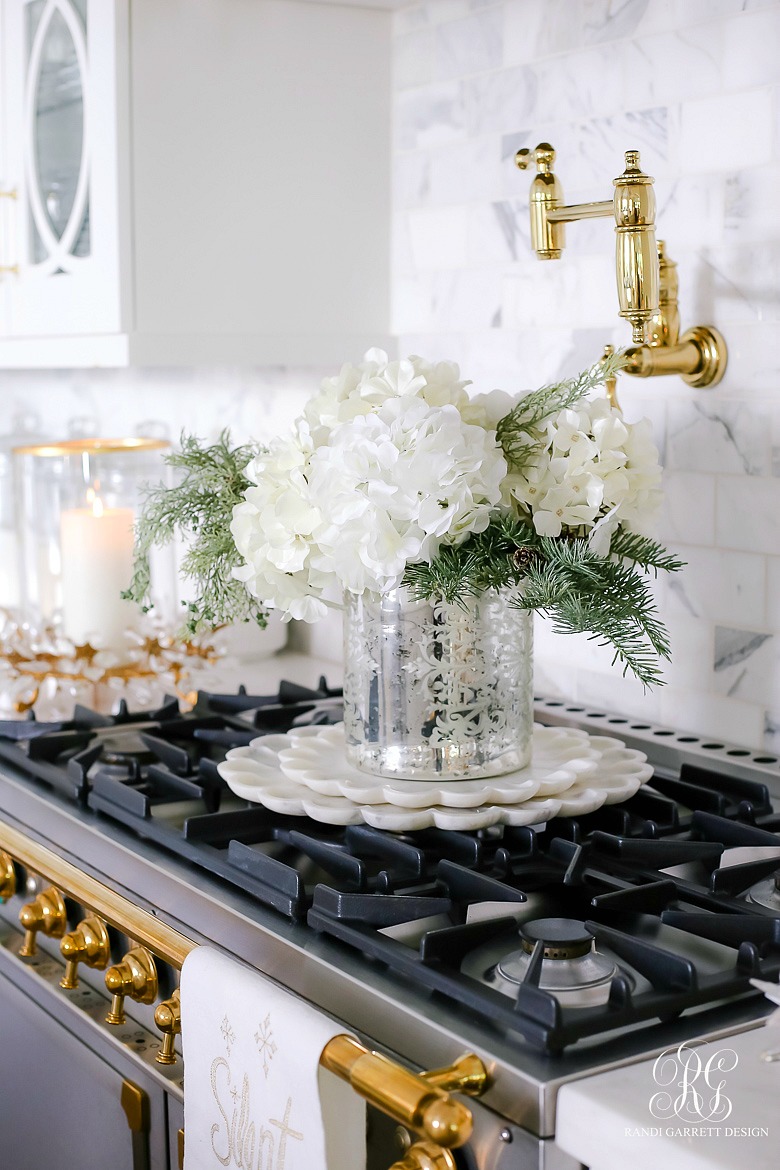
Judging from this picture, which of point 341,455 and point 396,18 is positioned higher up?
point 396,18

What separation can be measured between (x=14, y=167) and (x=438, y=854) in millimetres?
1316

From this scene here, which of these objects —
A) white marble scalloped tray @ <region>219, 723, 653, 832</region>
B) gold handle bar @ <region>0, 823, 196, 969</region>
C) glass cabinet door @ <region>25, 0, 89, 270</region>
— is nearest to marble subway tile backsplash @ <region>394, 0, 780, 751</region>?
white marble scalloped tray @ <region>219, 723, 653, 832</region>

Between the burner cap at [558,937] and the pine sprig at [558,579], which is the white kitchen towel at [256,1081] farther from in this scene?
the pine sprig at [558,579]

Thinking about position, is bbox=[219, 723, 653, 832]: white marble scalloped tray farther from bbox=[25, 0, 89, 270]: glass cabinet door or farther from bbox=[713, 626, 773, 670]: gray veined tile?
bbox=[25, 0, 89, 270]: glass cabinet door

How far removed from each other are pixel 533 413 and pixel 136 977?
2.03 feet

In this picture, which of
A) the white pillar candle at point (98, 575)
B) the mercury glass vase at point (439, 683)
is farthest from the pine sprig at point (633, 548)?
the white pillar candle at point (98, 575)

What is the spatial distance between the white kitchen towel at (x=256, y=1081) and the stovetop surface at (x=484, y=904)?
0.04 m

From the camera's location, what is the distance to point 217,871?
3.68ft

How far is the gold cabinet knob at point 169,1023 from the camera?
1.10m

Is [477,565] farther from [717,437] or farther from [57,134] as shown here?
[57,134]

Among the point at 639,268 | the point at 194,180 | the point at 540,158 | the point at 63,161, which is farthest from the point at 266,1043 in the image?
the point at 63,161

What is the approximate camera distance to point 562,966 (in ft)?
3.06

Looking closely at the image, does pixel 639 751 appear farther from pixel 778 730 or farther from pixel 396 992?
pixel 396 992

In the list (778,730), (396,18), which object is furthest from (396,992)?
(396,18)
